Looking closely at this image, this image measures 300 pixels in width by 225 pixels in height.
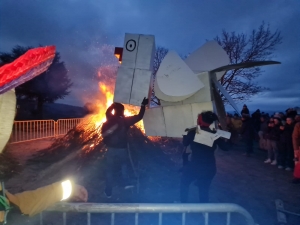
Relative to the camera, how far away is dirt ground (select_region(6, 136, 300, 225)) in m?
4.73

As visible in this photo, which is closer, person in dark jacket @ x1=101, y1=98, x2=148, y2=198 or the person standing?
person in dark jacket @ x1=101, y1=98, x2=148, y2=198

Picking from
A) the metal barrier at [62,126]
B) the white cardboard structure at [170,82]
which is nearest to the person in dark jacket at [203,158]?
the white cardboard structure at [170,82]

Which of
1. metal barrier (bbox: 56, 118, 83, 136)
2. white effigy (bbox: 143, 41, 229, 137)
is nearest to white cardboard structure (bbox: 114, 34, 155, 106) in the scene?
white effigy (bbox: 143, 41, 229, 137)

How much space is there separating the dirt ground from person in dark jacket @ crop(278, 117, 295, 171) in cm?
42

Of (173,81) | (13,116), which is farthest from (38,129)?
(13,116)

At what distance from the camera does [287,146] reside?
8328 mm

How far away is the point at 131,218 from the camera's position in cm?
466

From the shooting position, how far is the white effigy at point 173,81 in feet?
12.5

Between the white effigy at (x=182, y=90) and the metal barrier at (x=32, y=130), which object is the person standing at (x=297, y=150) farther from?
the metal barrier at (x=32, y=130)

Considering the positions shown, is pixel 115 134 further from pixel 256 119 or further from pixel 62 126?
pixel 62 126

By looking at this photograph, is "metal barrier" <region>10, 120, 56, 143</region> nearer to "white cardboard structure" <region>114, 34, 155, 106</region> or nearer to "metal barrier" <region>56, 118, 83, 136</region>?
"metal barrier" <region>56, 118, 83, 136</region>

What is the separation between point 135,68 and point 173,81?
72 cm

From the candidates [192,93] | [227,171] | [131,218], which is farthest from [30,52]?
[227,171]

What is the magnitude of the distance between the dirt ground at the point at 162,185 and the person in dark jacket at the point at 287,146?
1.39 ft
